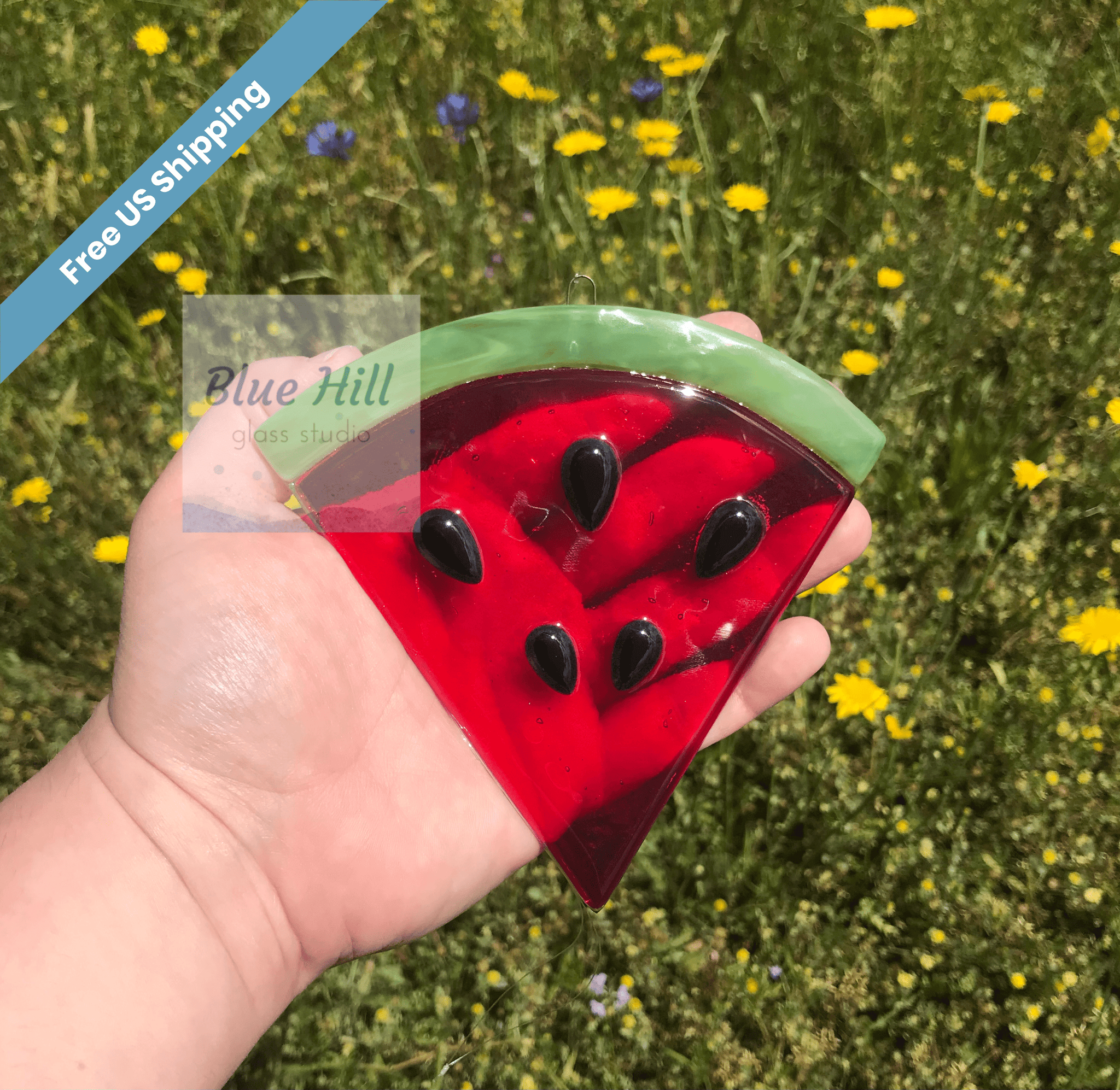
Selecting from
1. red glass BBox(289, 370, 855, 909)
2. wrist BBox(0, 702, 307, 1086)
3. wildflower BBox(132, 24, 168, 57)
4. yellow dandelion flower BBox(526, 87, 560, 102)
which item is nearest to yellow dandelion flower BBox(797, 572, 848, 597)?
Answer: red glass BBox(289, 370, 855, 909)

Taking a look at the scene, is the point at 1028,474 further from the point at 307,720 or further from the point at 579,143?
the point at 307,720

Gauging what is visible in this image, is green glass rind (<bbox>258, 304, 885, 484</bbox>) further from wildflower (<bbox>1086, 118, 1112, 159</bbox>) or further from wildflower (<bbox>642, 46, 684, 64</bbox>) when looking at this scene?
wildflower (<bbox>1086, 118, 1112, 159</bbox>)

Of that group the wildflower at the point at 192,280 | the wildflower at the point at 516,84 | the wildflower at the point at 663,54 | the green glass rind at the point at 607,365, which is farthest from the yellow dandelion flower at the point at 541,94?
the green glass rind at the point at 607,365

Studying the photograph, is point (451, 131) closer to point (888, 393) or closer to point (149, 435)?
point (149, 435)

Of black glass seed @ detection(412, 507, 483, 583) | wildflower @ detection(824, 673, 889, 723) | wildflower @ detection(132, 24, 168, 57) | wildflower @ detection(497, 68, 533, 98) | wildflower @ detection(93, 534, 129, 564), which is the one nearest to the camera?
black glass seed @ detection(412, 507, 483, 583)

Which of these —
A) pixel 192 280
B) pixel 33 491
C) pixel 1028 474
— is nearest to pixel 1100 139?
pixel 1028 474

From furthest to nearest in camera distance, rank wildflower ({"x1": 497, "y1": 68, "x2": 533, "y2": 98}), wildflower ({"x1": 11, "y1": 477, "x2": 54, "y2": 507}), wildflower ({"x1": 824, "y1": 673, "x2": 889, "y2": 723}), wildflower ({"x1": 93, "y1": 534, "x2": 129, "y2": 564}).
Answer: wildflower ({"x1": 497, "y1": 68, "x2": 533, "y2": 98}), wildflower ({"x1": 11, "y1": 477, "x2": 54, "y2": 507}), wildflower ({"x1": 93, "y1": 534, "x2": 129, "y2": 564}), wildflower ({"x1": 824, "y1": 673, "x2": 889, "y2": 723})
